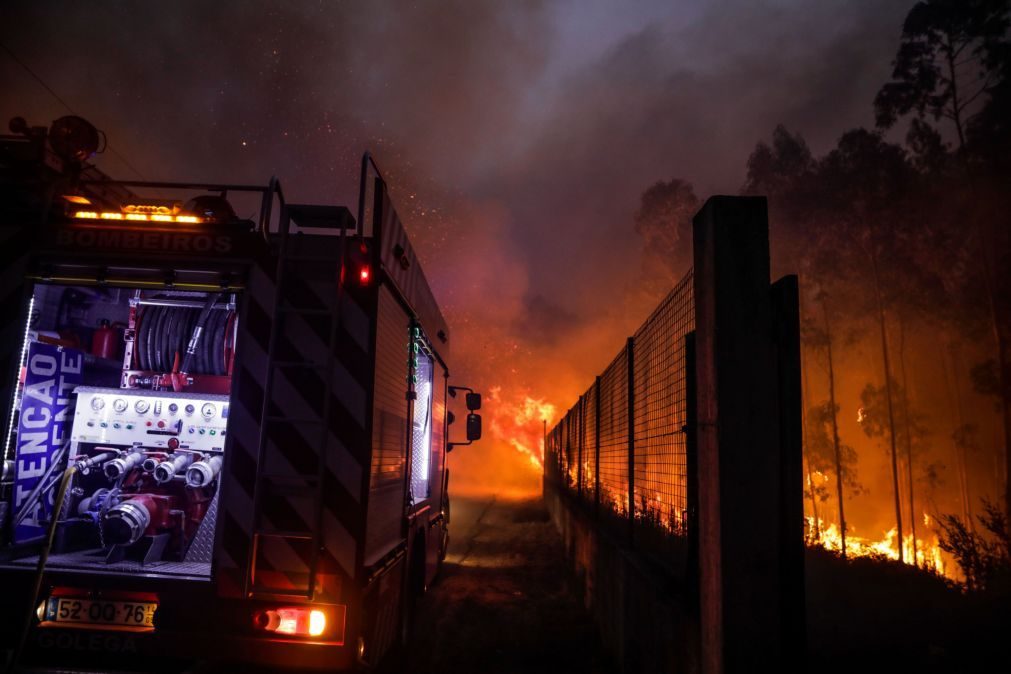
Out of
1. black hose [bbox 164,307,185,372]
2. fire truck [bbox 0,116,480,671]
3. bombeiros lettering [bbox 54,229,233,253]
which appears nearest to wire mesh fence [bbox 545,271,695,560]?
fire truck [bbox 0,116,480,671]

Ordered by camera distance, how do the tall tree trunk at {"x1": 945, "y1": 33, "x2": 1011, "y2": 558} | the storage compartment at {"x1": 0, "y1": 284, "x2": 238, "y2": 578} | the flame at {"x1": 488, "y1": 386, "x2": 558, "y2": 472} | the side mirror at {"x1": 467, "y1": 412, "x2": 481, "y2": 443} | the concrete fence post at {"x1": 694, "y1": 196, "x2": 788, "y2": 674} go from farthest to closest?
1. the flame at {"x1": 488, "y1": 386, "x2": 558, "y2": 472}
2. the tall tree trunk at {"x1": 945, "y1": 33, "x2": 1011, "y2": 558}
3. the side mirror at {"x1": 467, "y1": 412, "x2": 481, "y2": 443}
4. the storage compartment at {"x1": 0, "y1": 284, "x2": 238, "y2": 578}
5. the concrete fence post at {"x1": 694, "y1": 196, "x2": 788, "y2": 674}

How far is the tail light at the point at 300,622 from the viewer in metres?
3.56

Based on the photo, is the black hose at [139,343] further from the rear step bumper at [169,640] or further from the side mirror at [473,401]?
the side mirror at [473,401]

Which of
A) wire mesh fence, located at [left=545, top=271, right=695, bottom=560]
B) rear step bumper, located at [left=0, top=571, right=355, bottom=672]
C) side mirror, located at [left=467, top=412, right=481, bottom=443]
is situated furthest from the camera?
side mirror, located at [left=467, top=412, right=481, bottom=443]

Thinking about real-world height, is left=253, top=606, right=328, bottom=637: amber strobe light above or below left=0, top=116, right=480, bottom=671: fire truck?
below

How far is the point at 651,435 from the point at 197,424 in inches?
163

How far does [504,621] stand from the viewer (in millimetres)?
7145

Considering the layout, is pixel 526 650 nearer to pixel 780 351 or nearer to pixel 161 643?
pixel 161 643

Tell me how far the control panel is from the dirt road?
2.93 meters

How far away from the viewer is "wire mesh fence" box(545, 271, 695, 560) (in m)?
4.09

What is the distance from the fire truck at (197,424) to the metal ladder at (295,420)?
1cm

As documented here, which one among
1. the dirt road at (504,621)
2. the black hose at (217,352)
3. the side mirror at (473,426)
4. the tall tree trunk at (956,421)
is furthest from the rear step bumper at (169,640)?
the tall tree trunk at (956,421)

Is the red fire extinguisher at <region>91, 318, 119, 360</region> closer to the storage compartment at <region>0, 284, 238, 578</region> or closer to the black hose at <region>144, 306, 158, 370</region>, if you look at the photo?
the storage compartment at <region>0, 284, 238, 578</region>

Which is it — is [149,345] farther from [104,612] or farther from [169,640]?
[169,640]
